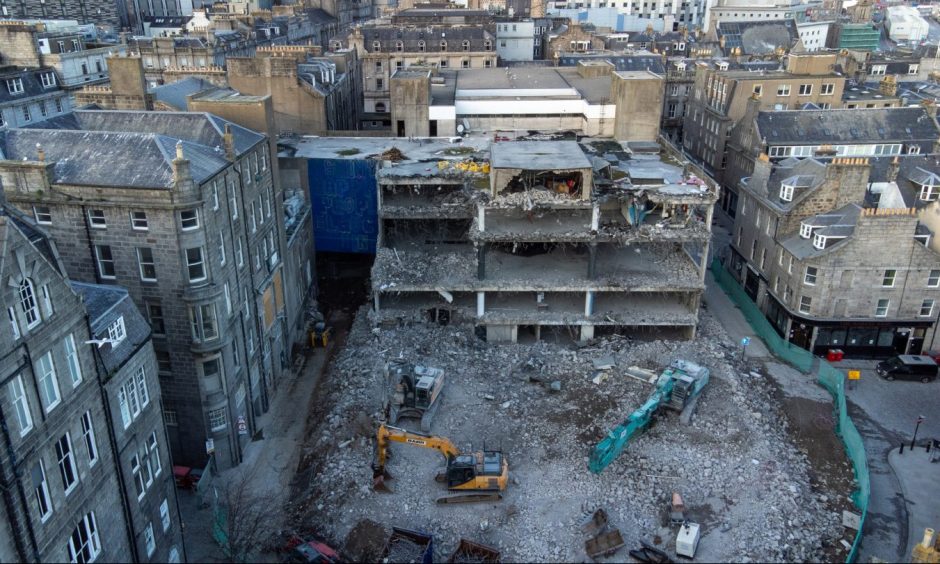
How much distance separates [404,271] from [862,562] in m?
30.5

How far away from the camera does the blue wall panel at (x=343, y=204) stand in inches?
2103

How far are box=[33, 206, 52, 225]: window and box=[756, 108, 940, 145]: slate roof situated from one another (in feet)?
184

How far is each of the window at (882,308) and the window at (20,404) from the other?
46810 millimetres

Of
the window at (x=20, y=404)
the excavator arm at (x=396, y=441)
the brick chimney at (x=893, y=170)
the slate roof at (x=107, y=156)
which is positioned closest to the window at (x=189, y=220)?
the slate roof at (x=107, y=156)

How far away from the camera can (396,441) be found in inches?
1325

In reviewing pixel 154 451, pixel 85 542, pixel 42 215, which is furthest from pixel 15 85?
pixel 85 542

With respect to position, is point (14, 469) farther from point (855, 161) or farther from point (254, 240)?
point (855, 161)

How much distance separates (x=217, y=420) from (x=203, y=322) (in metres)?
5.41

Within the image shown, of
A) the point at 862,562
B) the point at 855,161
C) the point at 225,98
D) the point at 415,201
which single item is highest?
the point at 225,98

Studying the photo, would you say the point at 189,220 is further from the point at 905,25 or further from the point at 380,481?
the point at 905,25

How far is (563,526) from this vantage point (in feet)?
102

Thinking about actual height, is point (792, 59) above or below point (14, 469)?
above

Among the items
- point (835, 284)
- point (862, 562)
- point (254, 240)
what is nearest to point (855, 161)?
point (835, 284)

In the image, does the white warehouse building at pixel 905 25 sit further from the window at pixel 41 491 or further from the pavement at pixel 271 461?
the window at pixel 41 491
